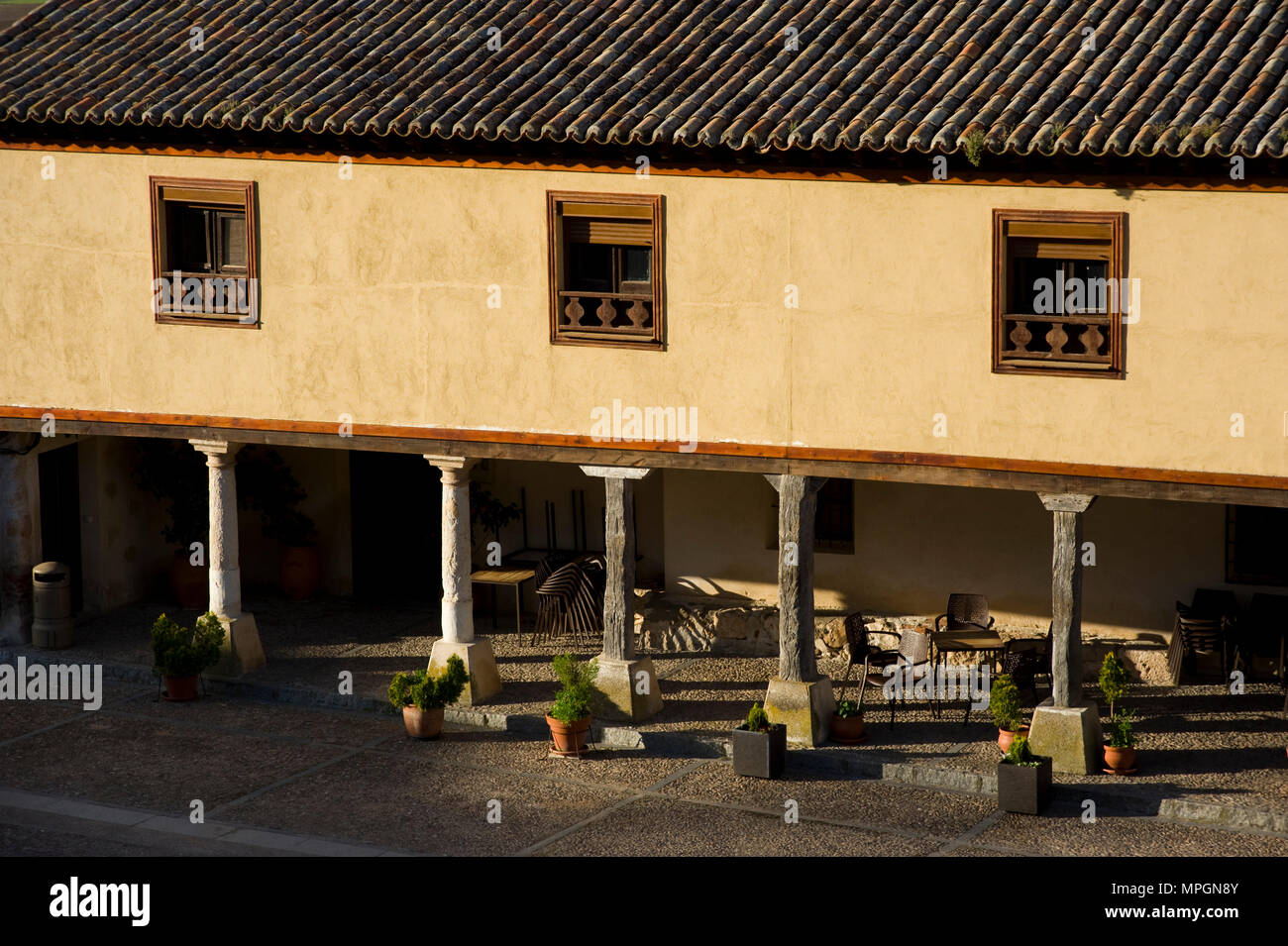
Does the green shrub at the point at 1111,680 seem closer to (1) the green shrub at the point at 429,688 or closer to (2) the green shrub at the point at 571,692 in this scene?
(2) the green shrub at the point at 571,692

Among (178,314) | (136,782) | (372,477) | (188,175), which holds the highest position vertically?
(188,175)

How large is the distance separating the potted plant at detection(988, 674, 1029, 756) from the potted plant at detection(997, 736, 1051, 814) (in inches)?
23.4

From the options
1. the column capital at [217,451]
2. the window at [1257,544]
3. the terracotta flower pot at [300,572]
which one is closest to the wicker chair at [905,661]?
the window at [1257,544]

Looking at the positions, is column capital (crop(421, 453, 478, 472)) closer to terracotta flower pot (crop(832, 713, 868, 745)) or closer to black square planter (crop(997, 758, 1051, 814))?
terracotta flower pot (crop(832, 713, 868, 745))

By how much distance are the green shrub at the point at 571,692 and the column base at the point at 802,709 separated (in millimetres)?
1662

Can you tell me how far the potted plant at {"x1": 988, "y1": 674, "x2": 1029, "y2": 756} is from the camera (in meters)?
18.1

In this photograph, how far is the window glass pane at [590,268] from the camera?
752 inches

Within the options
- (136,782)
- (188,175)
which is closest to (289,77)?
(188,175)

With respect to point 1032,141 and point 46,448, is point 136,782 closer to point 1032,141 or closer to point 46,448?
point 46,448

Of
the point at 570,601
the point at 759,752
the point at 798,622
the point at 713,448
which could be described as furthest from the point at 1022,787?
the point at 570,601

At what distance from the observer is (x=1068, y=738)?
18.0 m

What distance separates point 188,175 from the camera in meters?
20.2

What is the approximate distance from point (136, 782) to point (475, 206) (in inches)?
237

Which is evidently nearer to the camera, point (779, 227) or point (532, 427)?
point (779, 227)
